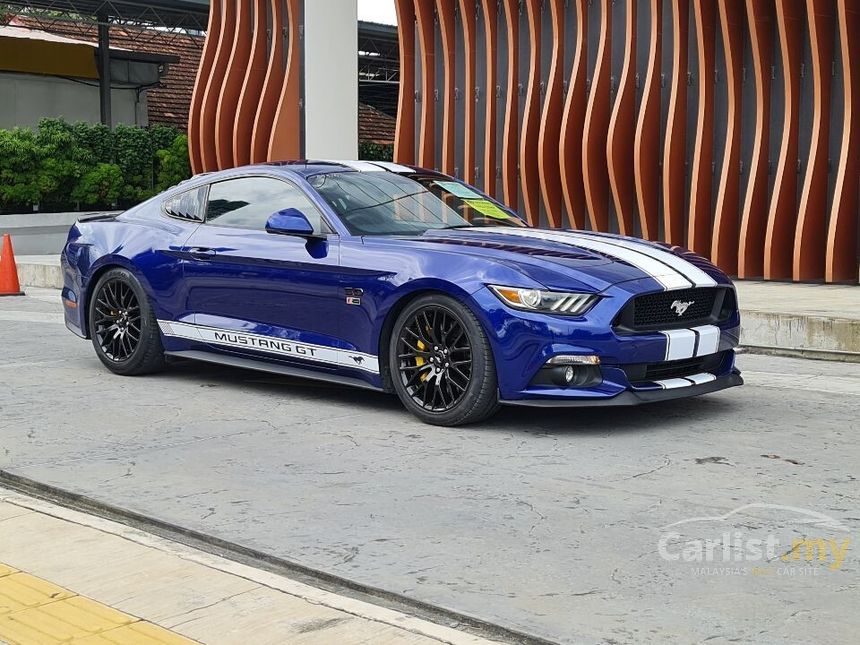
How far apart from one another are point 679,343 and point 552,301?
0.77m

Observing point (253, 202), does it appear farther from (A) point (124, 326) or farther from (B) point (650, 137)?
(B) point (650, 137)

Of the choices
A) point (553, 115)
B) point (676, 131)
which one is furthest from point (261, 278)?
point (553, 115)

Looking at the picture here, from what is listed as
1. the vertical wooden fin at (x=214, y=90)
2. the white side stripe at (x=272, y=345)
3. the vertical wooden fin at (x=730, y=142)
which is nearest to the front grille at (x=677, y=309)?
the white side stripe at (x=272, y=345)

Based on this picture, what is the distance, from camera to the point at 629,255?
6855mm

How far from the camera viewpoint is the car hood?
6473 mm

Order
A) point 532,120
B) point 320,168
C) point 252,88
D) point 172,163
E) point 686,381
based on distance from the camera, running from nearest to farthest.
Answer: point 686,381 < point 320,168 < point 532,120 < point 252,88 < point 172,163

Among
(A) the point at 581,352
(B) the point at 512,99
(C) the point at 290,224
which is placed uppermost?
(B) the point at 512,99

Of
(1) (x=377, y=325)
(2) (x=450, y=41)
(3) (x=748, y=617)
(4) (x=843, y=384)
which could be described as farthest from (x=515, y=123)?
(3) (x=748, y=617)

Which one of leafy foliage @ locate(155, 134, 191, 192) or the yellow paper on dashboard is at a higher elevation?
leafy foliage @ locate(155, 134, 191, 192)

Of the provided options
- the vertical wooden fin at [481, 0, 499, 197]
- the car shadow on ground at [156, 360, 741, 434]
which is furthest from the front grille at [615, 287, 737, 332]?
the vertical wooden fin at [481, 0, 499, 197]

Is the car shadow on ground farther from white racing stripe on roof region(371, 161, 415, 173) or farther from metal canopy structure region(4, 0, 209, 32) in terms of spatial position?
metal canopy structure region(4, 0, 209, 32)

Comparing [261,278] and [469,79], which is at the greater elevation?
[469,79]

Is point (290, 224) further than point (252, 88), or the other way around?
point (252, 88)

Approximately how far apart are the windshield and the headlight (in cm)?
115
